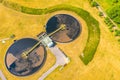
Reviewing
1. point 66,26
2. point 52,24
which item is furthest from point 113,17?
point 52,24

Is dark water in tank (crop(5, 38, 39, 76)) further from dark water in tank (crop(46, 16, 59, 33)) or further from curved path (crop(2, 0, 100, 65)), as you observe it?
curved path (crop(2, 0, 100, 65))

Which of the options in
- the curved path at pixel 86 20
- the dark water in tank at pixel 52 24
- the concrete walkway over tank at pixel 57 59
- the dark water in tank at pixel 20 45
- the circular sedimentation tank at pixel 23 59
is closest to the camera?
the concrete walkway over tank at pixel 57 59

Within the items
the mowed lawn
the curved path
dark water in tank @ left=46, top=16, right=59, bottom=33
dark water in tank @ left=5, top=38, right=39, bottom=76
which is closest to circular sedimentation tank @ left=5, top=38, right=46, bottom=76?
dark water in tank @ left=5, top=38, right=39, bottom=76

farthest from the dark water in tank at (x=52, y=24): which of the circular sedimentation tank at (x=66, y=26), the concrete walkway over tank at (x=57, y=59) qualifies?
the concrete walkway over tank at (x=57, y=59)

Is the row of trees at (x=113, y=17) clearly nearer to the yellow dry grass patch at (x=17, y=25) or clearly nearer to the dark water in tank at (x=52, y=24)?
the dark water in tank at (x=52, y=24)

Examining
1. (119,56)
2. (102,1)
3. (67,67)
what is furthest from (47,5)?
(119,56)
